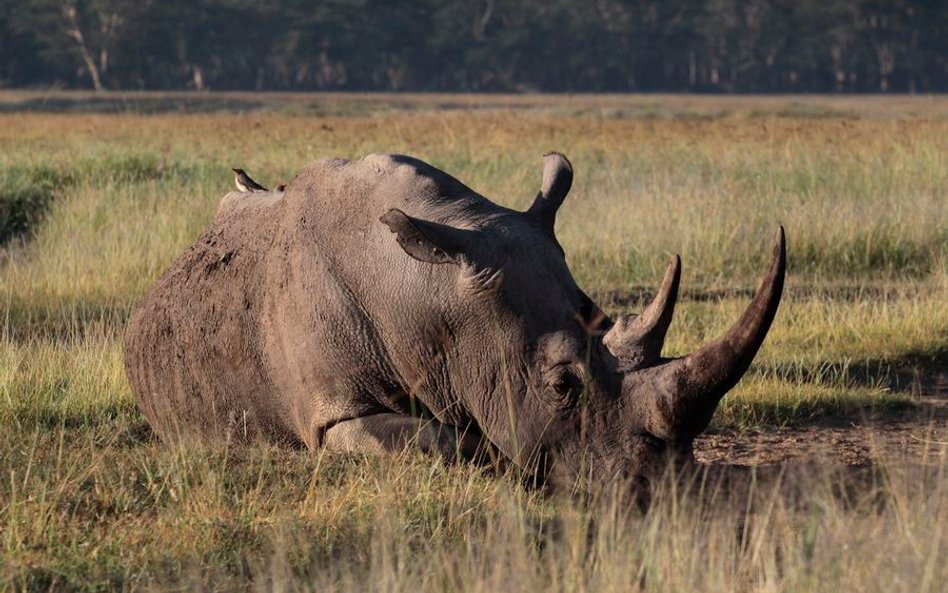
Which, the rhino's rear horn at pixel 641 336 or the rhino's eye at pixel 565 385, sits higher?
the rhino's rear horn at pixel 641 336

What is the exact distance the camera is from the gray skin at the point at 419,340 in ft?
16.1

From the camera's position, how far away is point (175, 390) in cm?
633

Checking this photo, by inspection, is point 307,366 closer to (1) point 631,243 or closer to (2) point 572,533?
(2) point 572,533

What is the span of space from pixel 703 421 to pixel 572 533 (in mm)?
593

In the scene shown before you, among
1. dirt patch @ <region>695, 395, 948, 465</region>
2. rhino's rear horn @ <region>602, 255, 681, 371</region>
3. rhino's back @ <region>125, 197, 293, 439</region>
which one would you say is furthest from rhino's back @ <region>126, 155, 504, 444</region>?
dirt patch @ <region>695, 395, 948, 465</region>

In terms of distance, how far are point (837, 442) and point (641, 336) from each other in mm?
2082

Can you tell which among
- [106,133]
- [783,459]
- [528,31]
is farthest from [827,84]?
[783,459]

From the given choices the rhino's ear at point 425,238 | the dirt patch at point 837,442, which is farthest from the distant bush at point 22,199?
the rhino's ear at point 425,238

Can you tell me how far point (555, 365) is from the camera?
16.8 ft

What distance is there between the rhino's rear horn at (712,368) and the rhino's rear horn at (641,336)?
90 millimetres

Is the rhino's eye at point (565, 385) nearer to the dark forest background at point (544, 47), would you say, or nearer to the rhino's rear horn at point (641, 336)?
the rhino's rear horn at point (641, 336)

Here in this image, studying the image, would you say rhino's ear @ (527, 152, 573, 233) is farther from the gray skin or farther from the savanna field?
the savanna field

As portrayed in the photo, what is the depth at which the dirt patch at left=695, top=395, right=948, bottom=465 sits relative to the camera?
6.26m

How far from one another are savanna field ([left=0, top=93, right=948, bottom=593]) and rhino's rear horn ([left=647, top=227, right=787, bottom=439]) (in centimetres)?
21
